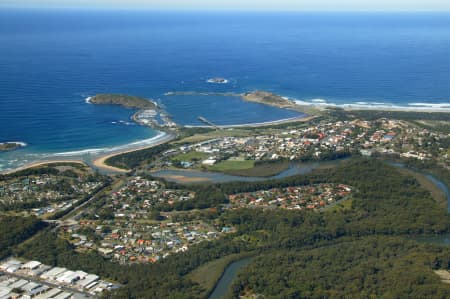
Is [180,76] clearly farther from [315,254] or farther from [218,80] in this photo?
[315,254]

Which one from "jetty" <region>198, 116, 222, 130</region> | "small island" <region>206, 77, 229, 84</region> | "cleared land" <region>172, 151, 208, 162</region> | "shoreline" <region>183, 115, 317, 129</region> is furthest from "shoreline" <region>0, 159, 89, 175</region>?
"small island" <region>206, 77, 229, 84</region>

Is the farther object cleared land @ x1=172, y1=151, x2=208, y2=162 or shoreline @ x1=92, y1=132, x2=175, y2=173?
cleared land @ x1=172, y1=151, x2=208, y2=162

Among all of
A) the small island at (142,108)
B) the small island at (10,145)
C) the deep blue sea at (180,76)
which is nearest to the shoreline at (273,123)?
the deep blue sea at (180,76)

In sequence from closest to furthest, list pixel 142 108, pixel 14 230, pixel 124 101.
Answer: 1. pixel 14 230
2. pixel 142 108
3. pixel 124 101

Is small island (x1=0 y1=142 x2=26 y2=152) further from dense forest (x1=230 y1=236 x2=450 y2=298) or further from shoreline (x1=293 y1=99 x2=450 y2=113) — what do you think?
shoreline (x1=293 y1=99 x2=450 y2=113)

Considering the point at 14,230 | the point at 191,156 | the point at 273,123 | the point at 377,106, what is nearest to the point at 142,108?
the point at 273,123

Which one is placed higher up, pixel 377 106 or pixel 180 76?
pixel 180 76
